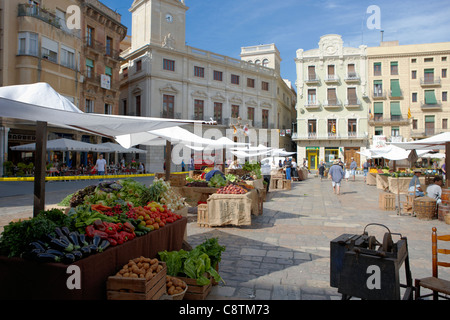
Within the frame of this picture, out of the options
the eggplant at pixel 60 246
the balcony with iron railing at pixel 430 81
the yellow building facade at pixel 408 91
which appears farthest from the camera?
the yellow building facade at pixel 408 91

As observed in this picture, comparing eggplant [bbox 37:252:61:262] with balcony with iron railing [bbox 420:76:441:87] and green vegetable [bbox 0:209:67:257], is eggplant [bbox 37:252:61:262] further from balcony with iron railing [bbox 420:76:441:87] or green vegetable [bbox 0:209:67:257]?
balcony with iron railing [bbox 420:76:441:87]

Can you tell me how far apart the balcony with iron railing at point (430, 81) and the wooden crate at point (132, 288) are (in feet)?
140

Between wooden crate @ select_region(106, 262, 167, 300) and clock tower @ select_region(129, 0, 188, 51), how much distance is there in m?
31.4

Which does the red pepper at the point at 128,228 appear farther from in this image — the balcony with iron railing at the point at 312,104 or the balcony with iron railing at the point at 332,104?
the balcony with iron railing at the point at 332,104

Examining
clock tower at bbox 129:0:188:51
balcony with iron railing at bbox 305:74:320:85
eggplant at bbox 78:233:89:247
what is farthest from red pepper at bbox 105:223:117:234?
balcony with iron railing at bbox 305:74:320:85

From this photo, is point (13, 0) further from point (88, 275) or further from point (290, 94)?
point (290, 94)

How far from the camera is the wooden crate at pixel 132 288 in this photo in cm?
297

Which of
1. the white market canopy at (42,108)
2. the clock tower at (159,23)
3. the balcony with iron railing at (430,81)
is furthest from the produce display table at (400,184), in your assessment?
the balcony with iron railing at (430,81)

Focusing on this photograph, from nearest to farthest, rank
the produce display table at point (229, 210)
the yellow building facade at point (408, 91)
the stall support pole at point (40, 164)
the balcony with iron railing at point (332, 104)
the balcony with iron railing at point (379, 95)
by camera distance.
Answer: the stall support pole at point (40, 164)
the produce display table at point (229, 210)
the yellow building facade at point (408, 91)
the balcony with iron railing at point (379, 95)
the balcony with iron railing at point (332, 104)

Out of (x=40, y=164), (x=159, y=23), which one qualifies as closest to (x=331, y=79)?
(x=159, y=23)

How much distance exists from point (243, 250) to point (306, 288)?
5.86ft

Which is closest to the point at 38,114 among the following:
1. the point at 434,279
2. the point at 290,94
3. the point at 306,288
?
the point at 306,288

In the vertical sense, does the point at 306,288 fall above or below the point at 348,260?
below

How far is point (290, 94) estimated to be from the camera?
52.0m
